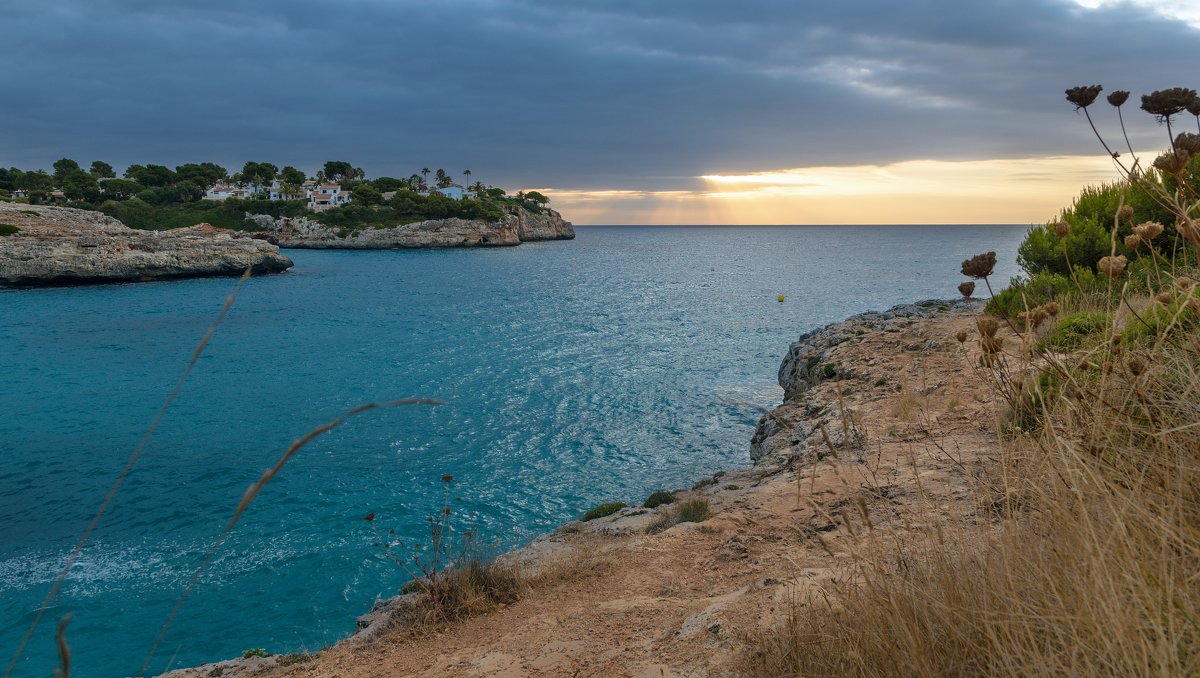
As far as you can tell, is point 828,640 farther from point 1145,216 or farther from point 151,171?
point 151,171

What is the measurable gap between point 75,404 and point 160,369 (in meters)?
5.84

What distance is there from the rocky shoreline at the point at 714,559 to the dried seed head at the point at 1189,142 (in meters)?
2.34

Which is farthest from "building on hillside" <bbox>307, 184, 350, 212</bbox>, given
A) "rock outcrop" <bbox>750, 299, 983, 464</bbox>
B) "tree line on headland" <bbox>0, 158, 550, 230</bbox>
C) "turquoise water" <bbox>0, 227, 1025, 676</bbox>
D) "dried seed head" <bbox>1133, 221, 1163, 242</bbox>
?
"dried seed head" <bbox>1133, 221, 1163, 242</bbox>

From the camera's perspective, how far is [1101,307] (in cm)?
1160

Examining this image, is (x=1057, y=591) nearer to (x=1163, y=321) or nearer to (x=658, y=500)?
(x=1163, y=321)

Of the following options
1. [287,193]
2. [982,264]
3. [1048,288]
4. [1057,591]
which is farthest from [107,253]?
[287,193]

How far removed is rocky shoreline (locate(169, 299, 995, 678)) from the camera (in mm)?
4660

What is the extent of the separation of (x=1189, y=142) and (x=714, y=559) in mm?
4984

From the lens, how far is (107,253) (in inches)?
2205

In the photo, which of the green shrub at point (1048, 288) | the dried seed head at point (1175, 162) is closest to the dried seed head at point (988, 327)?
the dried seed head at point (1175, 162)

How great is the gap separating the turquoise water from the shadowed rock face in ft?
42.4

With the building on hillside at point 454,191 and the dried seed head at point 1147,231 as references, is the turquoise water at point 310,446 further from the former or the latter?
the building on hillside at point 454,191

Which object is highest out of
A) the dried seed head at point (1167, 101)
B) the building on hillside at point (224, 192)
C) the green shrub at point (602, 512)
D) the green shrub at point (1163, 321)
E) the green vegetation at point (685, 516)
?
the building on hillside at point (224, 192)

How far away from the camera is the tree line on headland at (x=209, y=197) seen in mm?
101688
